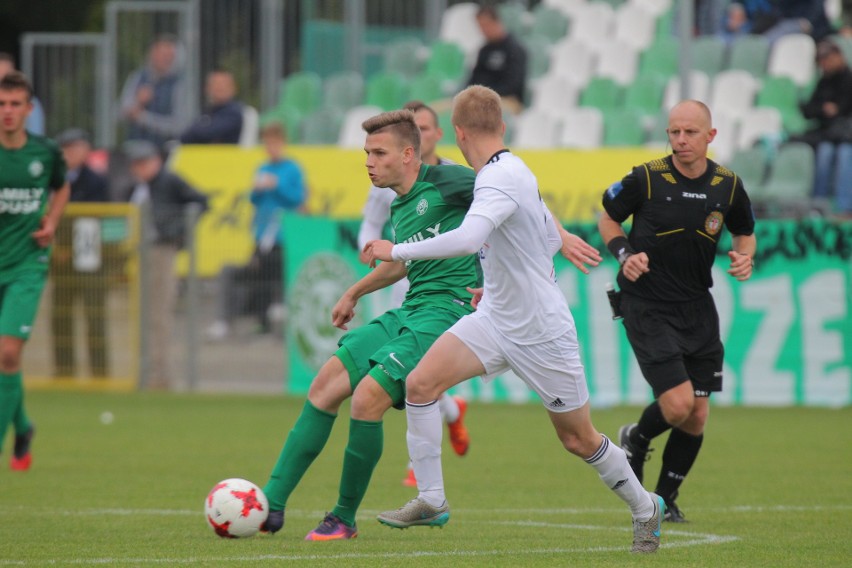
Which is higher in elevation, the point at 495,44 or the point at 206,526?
the point at 495,44

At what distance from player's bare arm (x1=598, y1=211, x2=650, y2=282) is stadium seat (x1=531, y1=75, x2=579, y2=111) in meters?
12.8

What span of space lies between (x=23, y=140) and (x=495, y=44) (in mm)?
9356

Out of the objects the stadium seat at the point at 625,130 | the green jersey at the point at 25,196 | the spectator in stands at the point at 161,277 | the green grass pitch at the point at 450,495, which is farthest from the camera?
the stadium seat at the point at 625,130

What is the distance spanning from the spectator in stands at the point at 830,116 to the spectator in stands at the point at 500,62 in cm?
365

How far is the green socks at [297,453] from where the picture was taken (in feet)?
24.3

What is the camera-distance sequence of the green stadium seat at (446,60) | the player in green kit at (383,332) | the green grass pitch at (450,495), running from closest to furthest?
the green grass pitch at (450,495) → the player in green kit at (383,332) → the green stadium seat at (446,60)

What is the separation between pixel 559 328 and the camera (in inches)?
269

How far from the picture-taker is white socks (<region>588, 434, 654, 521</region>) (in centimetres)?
677

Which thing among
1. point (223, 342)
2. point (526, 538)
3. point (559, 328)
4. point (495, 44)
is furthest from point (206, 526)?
point (495, 44)

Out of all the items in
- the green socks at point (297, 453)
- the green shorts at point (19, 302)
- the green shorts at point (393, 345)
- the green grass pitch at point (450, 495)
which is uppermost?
the green shorts at point (393, 345)

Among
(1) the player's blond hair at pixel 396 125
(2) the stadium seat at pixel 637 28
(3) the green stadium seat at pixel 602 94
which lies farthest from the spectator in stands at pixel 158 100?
(1) the player's blond hair at pixel 396 125

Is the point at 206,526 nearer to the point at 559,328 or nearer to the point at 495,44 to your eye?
A: the point at 559,328

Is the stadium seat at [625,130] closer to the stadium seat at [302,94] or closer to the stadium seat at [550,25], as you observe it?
the stadium seat at [550,25]

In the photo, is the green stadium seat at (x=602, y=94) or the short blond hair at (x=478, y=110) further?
the green stadium seat at (x=602, y=94)
